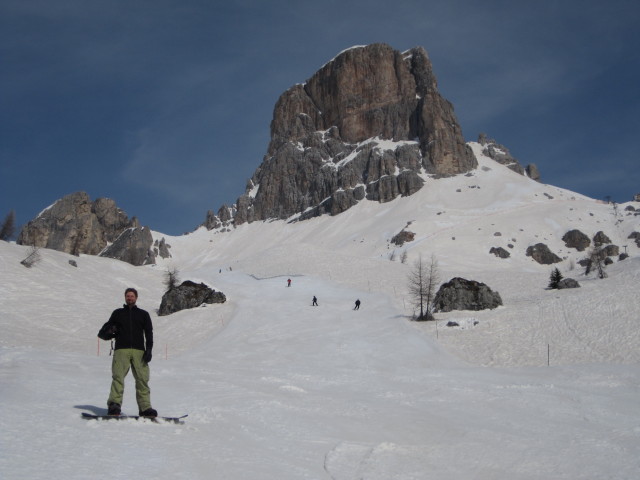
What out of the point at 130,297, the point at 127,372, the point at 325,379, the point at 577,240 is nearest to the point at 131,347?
the point at 127,372

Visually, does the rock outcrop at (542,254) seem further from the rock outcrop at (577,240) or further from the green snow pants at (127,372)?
the green snow pants at (127,372)

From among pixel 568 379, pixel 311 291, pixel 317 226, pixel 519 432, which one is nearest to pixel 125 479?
pixel 519 432

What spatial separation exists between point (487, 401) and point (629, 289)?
105ft

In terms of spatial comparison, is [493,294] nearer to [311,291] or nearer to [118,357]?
[311,291]

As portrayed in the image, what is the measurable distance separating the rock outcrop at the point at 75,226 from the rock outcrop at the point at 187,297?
8247 centimetres

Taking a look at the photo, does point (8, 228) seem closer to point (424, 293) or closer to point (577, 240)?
point (424, 293)

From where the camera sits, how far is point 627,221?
4838 inches

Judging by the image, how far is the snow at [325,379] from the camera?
7281mm

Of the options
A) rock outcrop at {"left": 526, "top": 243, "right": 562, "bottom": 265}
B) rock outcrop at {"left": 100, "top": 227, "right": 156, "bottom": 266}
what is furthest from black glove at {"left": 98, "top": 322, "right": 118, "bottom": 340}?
rock outcrop at {"left": 100, "top": 227, "right": 156, "bottom": 266}

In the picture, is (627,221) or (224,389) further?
(627,221)

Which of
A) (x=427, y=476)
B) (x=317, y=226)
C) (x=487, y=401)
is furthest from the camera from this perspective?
(x=317, y=226)

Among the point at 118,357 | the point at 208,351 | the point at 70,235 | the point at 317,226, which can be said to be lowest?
the point at 208,351

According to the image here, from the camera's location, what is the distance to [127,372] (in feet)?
28.1

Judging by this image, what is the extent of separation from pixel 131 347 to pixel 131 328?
1.06ft
